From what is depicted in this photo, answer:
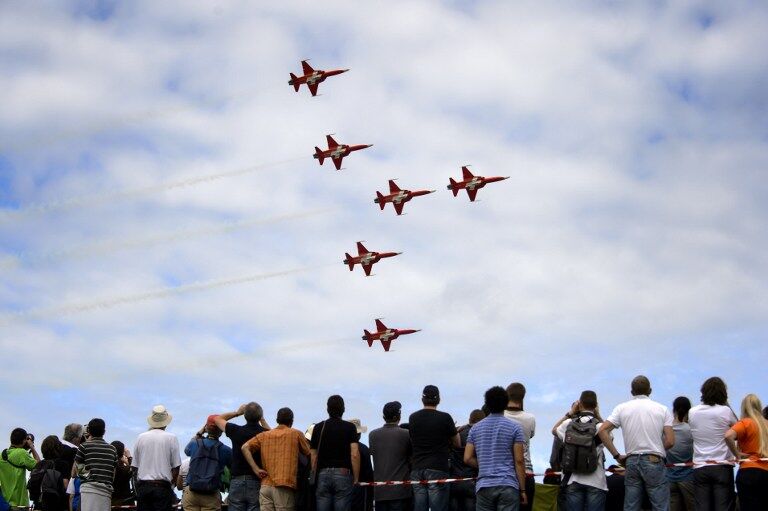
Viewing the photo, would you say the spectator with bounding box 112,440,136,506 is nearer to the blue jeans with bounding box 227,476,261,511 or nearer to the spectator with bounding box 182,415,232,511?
the spectator with bounding box 182,415,232,511

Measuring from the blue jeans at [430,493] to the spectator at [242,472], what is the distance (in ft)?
10.4

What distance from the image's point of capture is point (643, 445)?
16.6 meters

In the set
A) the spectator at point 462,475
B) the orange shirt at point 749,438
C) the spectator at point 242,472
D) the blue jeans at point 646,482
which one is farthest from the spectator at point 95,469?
the orange shirt at point 749,438

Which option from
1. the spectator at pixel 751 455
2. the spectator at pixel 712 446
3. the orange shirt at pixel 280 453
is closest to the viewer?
the spectator at pixel 751 455

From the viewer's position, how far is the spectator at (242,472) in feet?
62.5

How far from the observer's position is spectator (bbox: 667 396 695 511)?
1795 centimetres

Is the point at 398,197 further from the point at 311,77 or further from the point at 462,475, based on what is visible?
the point at 462,475

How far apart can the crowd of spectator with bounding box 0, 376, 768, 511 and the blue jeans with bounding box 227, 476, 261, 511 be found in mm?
26

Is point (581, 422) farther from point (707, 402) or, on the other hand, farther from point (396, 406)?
point (396, 406)

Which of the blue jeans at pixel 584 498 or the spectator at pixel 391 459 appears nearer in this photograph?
the blue jeans at pixel 584 498

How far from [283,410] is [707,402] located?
24.3 ft

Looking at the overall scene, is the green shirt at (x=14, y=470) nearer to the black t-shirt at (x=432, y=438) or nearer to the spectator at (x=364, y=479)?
the spectator at (x=364, y=479)

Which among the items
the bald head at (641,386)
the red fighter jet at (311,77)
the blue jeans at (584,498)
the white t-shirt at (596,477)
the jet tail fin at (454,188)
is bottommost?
the blue jeans at (584,498)

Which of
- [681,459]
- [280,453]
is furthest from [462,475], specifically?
[681,459]
